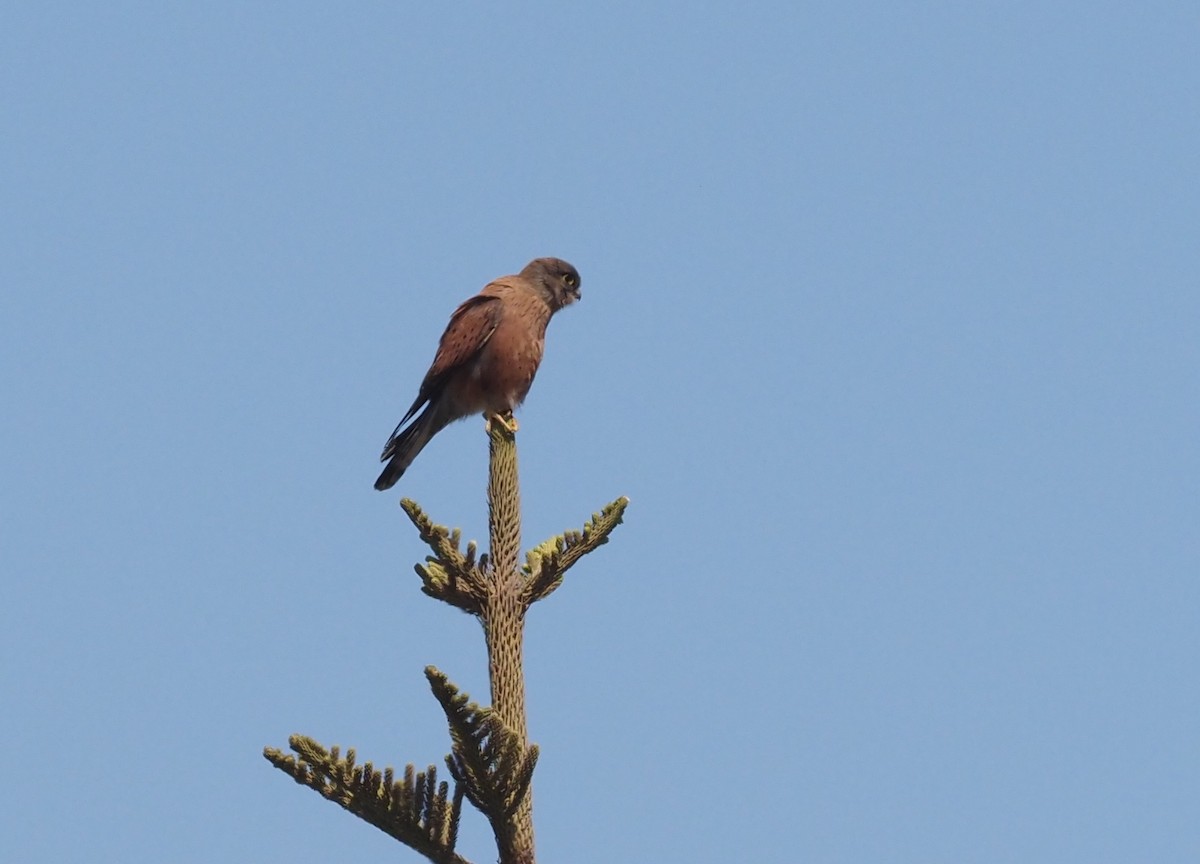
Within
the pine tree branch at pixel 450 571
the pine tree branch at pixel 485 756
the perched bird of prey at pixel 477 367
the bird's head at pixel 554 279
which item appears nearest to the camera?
the pine tree branch at pixel 485 756

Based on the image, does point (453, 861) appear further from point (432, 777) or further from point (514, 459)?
point (514, 459)

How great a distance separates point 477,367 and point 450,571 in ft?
12.4

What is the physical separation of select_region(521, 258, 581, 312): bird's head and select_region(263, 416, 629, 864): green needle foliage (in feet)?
14.6

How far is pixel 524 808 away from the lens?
3119 millimetres

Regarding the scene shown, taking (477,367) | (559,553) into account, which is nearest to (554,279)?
(477,367)

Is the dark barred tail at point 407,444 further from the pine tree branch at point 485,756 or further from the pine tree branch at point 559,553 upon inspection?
the pine tree branch at point 485,756

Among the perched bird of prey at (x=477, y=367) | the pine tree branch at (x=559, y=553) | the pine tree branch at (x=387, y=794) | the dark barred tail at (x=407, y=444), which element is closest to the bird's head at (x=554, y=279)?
the perched bird of prey at (x=477, y=367)

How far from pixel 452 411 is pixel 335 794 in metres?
4.38

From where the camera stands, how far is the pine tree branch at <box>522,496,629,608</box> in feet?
11.3

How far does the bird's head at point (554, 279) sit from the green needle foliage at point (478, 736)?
14.6 feet

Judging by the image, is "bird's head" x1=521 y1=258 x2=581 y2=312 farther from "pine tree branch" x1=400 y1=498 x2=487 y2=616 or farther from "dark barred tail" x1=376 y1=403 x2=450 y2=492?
"pine tree branch" x1=400 y1=498 x2=487 y2=616

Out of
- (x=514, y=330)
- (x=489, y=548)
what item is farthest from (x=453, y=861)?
(x=514, y=330)

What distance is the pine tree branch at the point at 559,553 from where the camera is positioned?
11.3 ft


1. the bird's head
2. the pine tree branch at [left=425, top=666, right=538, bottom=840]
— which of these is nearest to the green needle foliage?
the pine tree branch at [left=425, top=666, right=538, bottom=840]
